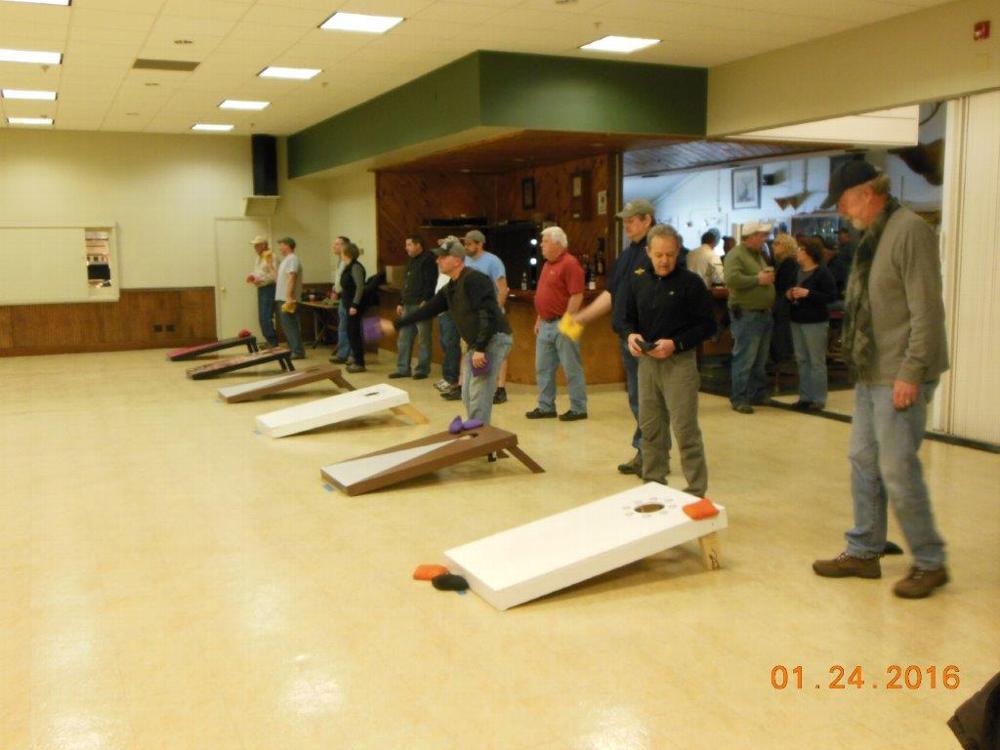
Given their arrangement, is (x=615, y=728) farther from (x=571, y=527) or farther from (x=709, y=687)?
(x=571, y=527)

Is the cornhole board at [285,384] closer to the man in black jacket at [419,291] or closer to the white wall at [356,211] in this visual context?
the man in black jacket at [419,291]

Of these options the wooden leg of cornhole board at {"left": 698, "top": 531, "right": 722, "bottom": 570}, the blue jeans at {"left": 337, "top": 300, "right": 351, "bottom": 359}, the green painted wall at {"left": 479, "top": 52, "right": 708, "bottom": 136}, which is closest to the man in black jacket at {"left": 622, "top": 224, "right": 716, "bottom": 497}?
the wooden leg of cornhole board at {"left": 698, "top": 531, "right": 722, "bottom": 570}

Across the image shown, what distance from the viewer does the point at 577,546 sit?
4.10 m

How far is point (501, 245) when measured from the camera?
41.8 feet

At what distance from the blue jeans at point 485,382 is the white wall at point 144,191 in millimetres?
9405

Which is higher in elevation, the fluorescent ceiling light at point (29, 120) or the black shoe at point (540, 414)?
the fluorescent ceiling light at point (29, 120)

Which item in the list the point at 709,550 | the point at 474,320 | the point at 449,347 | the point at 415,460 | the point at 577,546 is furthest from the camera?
the point at 449,347

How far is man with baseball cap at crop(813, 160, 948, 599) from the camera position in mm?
3705

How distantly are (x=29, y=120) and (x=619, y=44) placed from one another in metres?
8.59

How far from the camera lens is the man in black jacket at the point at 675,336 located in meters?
4.95

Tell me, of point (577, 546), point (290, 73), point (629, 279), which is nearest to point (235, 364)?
point (290, 73)

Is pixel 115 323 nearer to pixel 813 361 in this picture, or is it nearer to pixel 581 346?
pixel 581 346

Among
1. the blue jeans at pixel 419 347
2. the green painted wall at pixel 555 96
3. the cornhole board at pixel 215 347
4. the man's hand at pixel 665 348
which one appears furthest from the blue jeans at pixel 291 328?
the man's hand at pixel 665 348

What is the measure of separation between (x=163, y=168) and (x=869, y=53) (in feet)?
34.2
